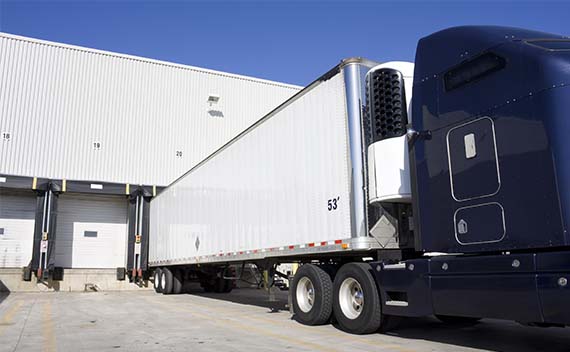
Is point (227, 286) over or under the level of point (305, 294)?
under

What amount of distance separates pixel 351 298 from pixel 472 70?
400 cm

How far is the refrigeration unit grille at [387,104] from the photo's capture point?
7320mm

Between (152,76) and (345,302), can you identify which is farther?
(152,76)

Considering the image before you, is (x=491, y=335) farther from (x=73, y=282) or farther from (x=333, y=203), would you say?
(x=73, y=282)

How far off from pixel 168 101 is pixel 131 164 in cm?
398

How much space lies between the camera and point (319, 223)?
28.9ft

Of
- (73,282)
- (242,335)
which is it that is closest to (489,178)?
(242,335)

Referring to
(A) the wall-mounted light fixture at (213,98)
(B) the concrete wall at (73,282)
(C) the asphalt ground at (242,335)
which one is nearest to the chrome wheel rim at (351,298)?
(C) the asphalt ground at (242,335)

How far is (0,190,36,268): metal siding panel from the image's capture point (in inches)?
883

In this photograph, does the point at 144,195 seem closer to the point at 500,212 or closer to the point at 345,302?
the point at 345,302

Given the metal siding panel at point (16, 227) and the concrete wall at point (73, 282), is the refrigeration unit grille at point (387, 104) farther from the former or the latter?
the metal siding panel at point (16, 227)

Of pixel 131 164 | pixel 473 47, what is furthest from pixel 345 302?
pixel 131 164

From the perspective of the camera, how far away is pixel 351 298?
8000 millimetres

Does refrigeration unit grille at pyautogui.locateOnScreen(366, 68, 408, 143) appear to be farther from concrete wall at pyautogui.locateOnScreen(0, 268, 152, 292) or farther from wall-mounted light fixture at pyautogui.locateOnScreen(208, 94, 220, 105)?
wall-mounted light fixture at pyautogui.locateOnScreen(208, 94, 220, 105)
